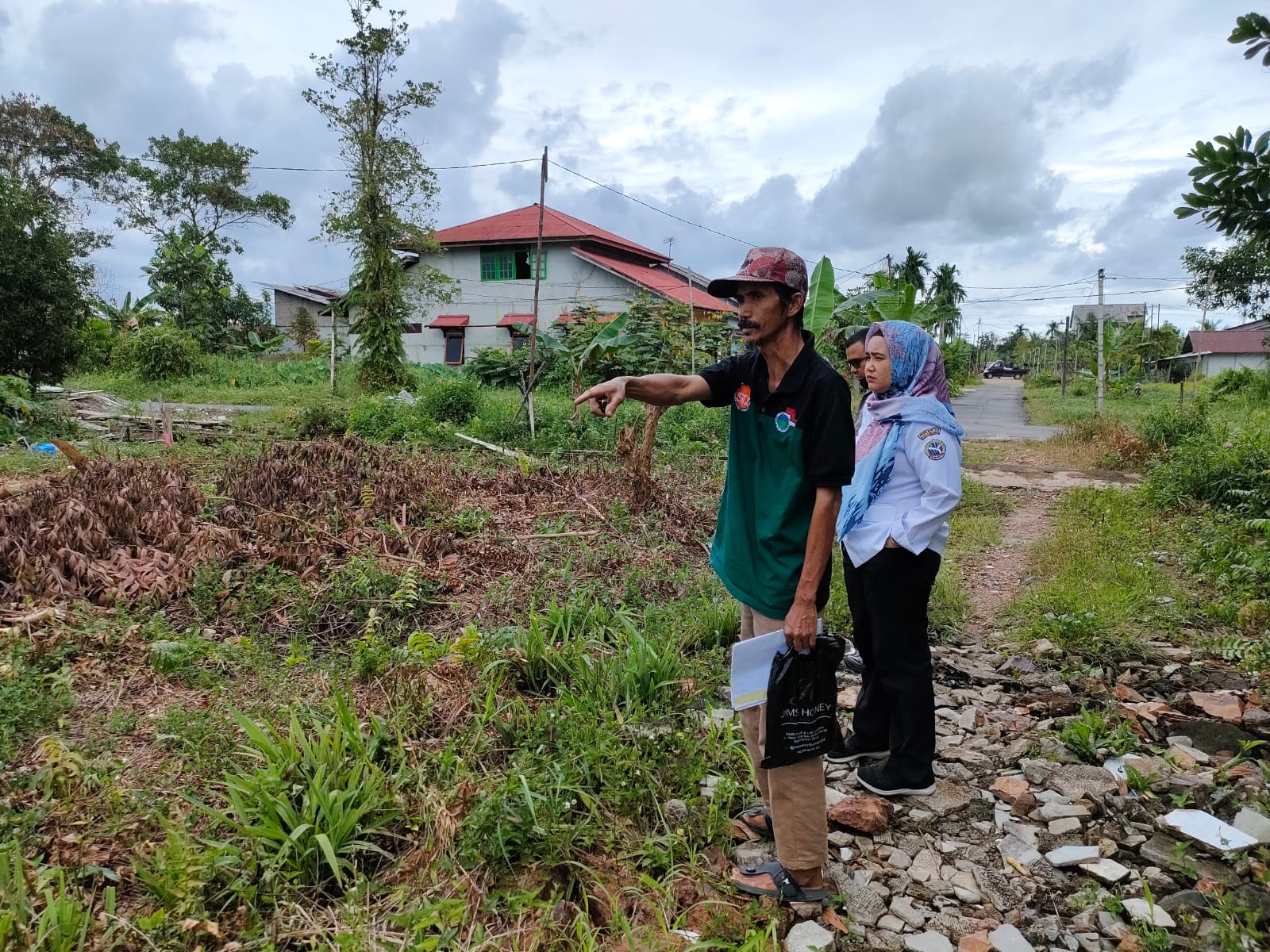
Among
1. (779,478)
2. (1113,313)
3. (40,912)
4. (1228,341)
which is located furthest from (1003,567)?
(1113,313)

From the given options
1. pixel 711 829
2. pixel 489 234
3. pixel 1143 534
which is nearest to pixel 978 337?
pixel 489 234

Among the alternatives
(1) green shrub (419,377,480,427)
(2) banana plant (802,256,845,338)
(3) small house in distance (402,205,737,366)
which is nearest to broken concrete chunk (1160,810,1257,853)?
(2) banana plant (802,256,845,338)

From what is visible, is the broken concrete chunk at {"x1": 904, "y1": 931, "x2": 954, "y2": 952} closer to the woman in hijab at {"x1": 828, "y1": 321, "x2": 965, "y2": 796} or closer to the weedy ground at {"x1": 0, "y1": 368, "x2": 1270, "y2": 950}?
the weedy ground at {"x1": 0, "y1": 368, "x2": 1270, "y2": 950}

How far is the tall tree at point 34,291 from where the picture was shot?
11.5 m

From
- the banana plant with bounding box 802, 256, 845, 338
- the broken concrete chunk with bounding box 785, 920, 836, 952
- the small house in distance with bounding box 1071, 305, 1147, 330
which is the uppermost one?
the small house in distance with bounding box 1071, 305, 1147, 330

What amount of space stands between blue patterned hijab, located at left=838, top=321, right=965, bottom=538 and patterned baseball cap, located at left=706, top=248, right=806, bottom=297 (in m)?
0.97

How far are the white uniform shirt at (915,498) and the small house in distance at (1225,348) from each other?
45202mm

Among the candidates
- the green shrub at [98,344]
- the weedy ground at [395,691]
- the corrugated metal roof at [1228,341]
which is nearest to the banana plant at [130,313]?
the green shrub at [98,344]

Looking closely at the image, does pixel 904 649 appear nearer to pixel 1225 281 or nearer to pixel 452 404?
pixel 452 404

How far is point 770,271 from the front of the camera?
2057mm

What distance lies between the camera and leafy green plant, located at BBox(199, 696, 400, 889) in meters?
2.33

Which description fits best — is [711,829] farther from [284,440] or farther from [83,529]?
[284,440]

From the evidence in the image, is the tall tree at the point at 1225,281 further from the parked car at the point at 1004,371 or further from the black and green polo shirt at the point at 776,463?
the parked car at the point at 1004,371

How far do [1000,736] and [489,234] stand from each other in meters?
25.7
